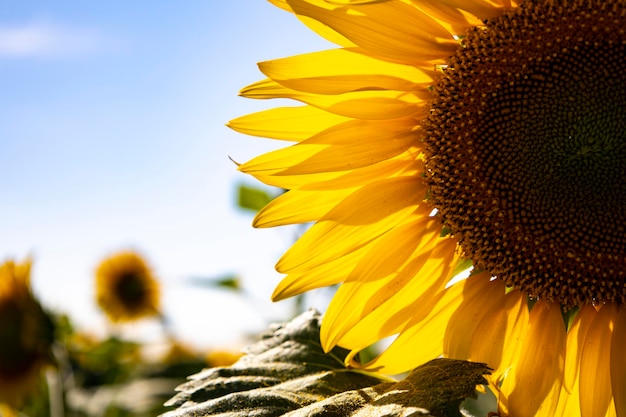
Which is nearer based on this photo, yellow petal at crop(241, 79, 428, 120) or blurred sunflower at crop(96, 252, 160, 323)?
yellow petal at crop(241, 79, 428, 120)

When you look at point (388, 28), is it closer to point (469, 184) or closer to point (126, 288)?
point (469, 184)

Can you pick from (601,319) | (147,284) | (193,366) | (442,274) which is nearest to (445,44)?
(442,274)

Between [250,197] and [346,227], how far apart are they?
4.98ft

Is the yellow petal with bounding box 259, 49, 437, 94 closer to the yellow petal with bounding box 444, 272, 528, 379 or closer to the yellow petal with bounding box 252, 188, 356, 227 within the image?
the yellow petal with bounding box 252, 188, 356, 227

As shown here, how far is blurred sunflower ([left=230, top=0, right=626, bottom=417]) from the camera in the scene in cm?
183

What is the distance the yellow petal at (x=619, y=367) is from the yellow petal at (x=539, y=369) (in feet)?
0.40

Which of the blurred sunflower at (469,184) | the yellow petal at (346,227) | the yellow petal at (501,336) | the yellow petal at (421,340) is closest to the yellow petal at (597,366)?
the blurred sunflower at (469,184)

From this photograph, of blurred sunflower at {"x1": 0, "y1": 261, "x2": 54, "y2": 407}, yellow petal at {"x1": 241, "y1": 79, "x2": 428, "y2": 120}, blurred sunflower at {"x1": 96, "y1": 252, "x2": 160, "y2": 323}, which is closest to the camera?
yellow petal at {"x1": 241, "y1": 79, "x2": 428, "y2": 120}

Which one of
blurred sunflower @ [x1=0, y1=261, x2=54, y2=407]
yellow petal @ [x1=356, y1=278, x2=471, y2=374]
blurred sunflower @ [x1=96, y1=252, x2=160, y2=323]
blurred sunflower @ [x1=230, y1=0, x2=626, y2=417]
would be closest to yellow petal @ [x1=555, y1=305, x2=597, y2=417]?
blurred sunflower @ [x1=230, y1=0, x2=626, y2=417]

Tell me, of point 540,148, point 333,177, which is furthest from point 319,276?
point 540,148

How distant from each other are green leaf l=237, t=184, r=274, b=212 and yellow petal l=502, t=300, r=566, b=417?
1.65 metres

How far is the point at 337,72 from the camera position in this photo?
186 centimetres

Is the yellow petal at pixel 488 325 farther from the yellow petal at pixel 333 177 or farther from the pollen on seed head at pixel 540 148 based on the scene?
the yellow petal at pixel 333 177

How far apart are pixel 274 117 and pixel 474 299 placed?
0.71 metres
